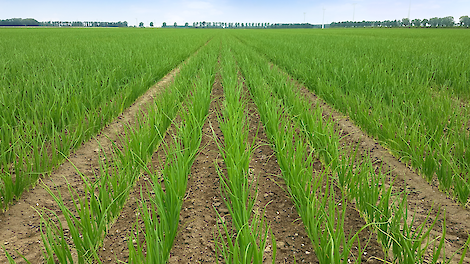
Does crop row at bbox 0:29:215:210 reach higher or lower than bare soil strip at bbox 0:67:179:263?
higher

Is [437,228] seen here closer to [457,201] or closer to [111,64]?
[457,201]

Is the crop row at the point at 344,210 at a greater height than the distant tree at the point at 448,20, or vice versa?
the distant tree at the point at 448,20

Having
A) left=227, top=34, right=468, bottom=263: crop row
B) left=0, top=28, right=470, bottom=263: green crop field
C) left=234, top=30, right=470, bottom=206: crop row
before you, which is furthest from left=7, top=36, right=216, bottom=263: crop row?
left=234, top=30, right=470, bottom=206: crop row

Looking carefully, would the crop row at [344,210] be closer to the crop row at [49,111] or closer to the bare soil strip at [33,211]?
the bare soil strip at [33,211]

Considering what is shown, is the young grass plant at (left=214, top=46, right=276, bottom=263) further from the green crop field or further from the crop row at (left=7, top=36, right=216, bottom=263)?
the crop row at (left=7, top=36, right=216, bottom=263)

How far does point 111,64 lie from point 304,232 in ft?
16.0

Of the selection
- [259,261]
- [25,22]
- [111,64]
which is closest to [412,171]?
[259,261]

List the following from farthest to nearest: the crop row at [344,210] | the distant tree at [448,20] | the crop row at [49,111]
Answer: the distant tree at [448,20], the crop row at [49,111], the crop row at [344,210]

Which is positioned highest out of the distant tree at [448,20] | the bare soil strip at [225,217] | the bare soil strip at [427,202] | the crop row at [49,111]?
the distant tree at [448,20]

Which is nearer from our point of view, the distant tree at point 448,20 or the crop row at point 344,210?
the crop row at point 344,210

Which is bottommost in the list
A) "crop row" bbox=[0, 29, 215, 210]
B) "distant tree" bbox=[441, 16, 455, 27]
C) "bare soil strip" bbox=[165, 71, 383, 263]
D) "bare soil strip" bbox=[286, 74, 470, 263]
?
"bare soil strip" bbox=[165, 71, 383, 263]

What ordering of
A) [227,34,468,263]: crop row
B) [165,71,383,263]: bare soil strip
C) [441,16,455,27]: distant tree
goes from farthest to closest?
[441,16,455,27]: distant tree, [165,71,383,263]: bare soil strip, [227,34,468,263]: crop row

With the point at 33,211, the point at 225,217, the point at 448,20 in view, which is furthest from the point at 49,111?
the point at 448,20

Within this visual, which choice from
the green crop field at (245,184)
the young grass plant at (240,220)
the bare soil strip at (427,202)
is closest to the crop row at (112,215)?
the green crop field at (245,184)
